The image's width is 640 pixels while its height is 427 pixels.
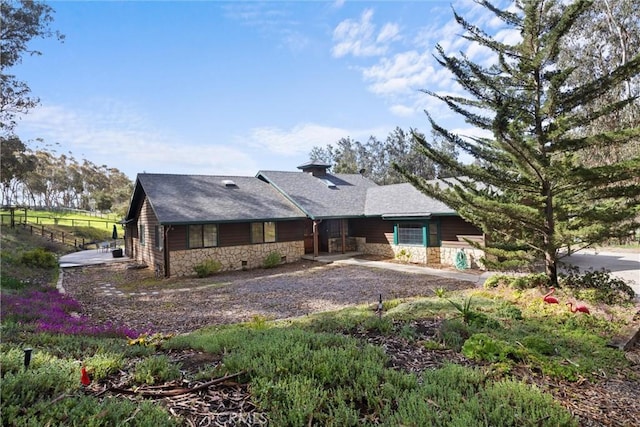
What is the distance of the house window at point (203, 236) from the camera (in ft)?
48.7

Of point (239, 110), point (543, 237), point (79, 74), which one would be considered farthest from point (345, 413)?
point (239, 110)

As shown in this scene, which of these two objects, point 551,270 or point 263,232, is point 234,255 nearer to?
point 263,232

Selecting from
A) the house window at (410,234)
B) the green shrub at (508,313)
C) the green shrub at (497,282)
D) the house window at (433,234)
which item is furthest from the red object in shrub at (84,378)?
the house window at (410,234)

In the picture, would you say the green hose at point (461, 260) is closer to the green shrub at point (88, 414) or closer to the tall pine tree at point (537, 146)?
the tall pine tree at point (537, 146)

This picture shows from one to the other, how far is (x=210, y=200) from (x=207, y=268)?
3646 millimetres

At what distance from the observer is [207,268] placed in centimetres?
1444

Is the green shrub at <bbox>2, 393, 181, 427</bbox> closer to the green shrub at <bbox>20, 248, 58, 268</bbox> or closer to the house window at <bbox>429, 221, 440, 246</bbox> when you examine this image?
the house window at <bbox>429, 221, 440, 246</bbox>

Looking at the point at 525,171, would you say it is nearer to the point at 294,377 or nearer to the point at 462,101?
the point at 462,101

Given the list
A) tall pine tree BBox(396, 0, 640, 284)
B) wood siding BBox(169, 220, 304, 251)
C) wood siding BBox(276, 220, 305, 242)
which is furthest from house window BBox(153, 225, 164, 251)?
tall pine tree BBox(396, 0, 640, 284)

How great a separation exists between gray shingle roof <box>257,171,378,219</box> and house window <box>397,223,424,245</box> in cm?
258

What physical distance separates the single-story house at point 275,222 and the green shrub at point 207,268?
0.39 m

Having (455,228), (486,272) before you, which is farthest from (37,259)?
(486,272)

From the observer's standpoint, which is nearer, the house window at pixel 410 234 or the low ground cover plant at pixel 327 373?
the low ground cover plant at pixel 327 373

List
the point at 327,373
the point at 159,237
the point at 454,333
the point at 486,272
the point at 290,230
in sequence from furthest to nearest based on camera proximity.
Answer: the point at 290,230 < the point at 159,237 < the point at 486,272 < the point at 454,333 < the point at 327,373
